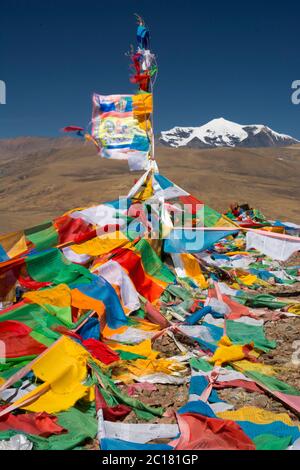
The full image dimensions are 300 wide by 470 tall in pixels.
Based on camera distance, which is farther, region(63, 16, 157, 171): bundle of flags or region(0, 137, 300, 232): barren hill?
region(0, 137, 300, 232): barren hill

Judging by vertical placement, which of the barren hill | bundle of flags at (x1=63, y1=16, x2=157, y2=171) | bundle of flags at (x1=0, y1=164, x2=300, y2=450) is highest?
bundle of flags at (x1=63, y1=16, x2=157, y2=171)

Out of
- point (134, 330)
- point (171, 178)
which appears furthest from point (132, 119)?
point (171, 178)

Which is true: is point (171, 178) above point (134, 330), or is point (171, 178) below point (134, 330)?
below

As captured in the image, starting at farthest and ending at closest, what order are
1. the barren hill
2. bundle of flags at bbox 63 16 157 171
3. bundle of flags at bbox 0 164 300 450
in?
the barren hill < bundle of flags at bbox 63 16 157 171 < bundle of flags at bbox 0 164 300 450

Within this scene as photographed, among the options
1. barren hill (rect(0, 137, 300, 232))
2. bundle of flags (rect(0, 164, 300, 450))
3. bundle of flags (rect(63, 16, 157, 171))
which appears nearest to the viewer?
bundle of flags (rect(0, 164, 300, 450))

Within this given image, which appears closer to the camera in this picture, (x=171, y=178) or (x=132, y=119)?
(x=132, y=119)

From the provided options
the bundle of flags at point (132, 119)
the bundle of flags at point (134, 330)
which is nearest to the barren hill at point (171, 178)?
the bundle of flags at point (132, 119)

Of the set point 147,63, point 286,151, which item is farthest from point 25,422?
point 286,151

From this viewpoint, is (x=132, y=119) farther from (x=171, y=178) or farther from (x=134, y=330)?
(x=171, y=178)

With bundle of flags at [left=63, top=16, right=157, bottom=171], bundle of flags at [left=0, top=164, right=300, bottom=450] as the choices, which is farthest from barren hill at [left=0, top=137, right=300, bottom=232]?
bundle of flags at [left=0, top=164, right=300, bottom=450]

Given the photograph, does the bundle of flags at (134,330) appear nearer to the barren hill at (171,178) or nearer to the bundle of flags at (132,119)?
the bundle of flags at (132,119)

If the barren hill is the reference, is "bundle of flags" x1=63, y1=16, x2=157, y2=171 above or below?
above

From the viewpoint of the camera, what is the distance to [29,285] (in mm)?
6625

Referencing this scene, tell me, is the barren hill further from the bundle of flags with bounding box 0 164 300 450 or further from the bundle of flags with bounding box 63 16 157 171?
the bundle of flags with bounding box 0 164 300 450
